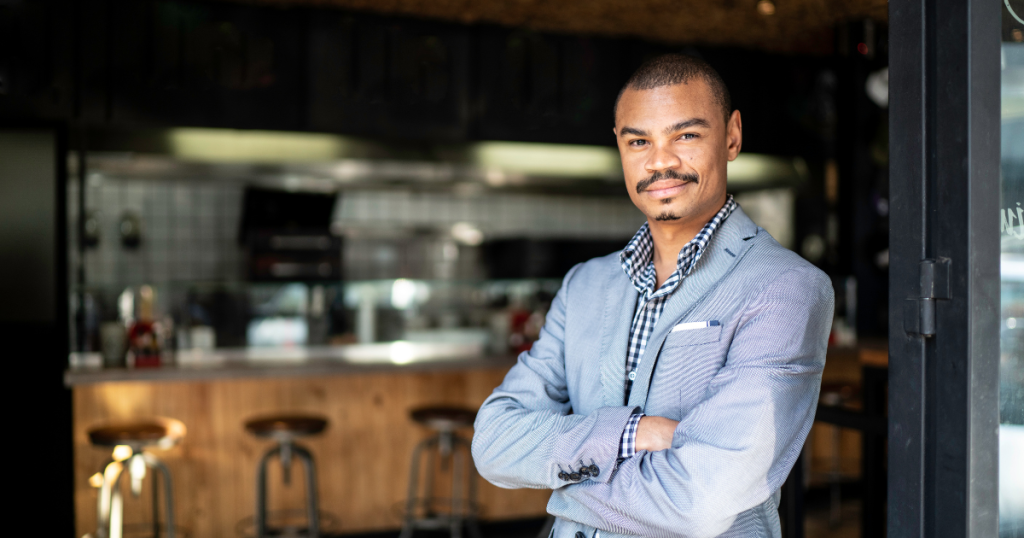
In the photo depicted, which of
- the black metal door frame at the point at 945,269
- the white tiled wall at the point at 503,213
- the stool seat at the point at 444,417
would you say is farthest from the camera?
the white tiled wall at the point at 503,213

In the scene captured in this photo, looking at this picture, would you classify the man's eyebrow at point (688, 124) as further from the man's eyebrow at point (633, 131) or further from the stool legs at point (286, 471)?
the stool legs at point (286, 471)

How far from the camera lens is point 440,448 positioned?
397cm

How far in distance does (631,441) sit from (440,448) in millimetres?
2880

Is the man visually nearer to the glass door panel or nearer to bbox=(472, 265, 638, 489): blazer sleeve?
bbox=(472, 265, 638, 489): blazer sleeve

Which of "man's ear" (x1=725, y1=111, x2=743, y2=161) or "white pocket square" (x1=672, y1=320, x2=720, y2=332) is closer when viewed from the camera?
"white pocket square" (x1=672, y1=320, x2=720, y2=332)

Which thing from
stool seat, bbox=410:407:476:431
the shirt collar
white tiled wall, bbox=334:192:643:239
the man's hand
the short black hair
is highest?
white tiled wall, bbox=334:192:643:239

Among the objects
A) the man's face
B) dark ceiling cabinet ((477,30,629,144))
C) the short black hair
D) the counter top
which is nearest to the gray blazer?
the man's face

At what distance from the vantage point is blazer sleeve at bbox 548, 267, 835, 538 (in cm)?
112

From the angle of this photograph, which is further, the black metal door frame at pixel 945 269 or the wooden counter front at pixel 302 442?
the wooden counter front at pixel 302 442

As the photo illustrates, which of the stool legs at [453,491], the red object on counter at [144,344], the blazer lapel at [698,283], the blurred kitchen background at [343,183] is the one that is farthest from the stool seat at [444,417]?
the blazer lapel at [698,283]

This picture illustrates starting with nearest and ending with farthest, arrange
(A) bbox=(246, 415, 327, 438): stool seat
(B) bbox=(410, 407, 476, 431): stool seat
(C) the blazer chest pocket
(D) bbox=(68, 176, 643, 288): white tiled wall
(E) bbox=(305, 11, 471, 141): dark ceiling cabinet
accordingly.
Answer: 1. (C) the blazer chest pocket
2. (A) bbox=(246, 415, 327, 438): stool seat
3. (B) bbox=(410, 407, 476, 431): stool seat
4. (E) bbox=(305, 11, 471, 141): dark ceiling cabinet
5. (D) bbox=(68, 176, 643, 288): white tiled wall

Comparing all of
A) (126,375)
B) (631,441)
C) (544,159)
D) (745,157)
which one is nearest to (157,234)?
(126,375)

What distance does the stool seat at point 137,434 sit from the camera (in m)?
3.10

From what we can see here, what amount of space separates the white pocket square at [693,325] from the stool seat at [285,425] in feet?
8.25
